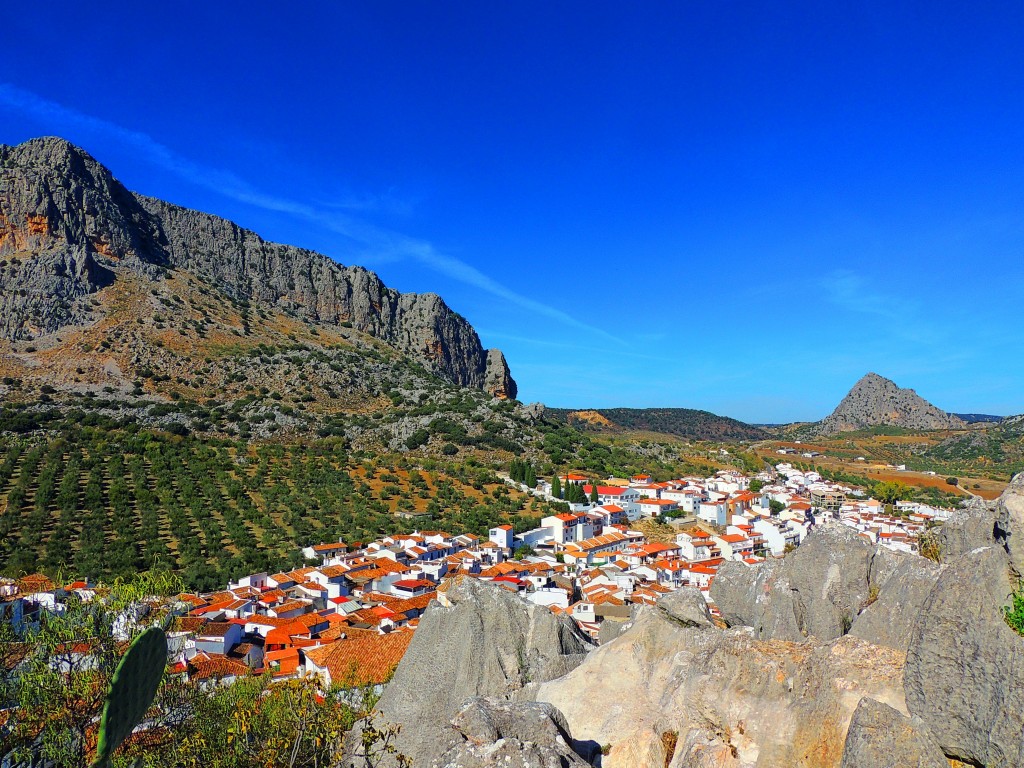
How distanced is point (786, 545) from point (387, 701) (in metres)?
48.2

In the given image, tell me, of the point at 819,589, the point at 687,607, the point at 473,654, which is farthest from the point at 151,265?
the point at 819,589

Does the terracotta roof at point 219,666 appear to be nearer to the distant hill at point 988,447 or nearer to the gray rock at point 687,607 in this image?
the gray rock at point 687,607

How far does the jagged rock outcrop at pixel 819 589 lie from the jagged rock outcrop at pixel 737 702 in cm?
381

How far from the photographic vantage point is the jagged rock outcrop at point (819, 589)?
14.5m

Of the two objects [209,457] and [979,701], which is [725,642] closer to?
[979,701]

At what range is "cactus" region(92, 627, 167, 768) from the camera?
5.16 m

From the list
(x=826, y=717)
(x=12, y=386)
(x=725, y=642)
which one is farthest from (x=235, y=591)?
(x=12, y=386)

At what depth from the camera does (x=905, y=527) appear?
56812mm

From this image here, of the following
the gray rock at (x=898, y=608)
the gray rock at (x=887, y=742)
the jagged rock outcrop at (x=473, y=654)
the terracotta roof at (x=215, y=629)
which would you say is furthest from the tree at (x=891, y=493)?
the gray rock at (x=887, y=742)

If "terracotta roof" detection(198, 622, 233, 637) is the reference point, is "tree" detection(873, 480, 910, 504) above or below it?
above

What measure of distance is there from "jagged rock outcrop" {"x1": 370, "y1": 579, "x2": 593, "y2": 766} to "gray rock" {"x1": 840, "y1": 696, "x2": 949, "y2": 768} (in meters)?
8.89

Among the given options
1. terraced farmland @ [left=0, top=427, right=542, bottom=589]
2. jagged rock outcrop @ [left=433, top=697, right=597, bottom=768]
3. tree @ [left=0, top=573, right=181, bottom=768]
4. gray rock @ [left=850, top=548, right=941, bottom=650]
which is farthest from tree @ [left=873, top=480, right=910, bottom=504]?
tree @ [left=0, top=573, right=181, bottom=768]

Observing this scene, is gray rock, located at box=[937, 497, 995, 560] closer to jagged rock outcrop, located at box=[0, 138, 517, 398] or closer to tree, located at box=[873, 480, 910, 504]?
tree, located at box=[873, 480, 910, 504]

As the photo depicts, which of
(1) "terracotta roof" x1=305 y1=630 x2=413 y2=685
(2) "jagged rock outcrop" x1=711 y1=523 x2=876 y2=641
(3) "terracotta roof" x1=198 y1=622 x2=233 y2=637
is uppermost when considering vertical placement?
(2) "jagged rock outcrop" x1=711 y1=523 x2=876 y2=641
